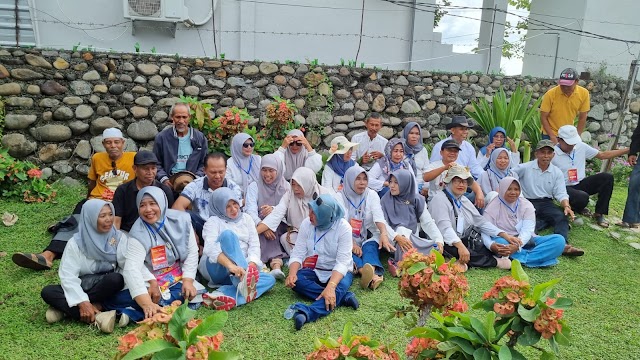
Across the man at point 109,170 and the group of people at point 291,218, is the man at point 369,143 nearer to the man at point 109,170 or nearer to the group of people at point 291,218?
the group of people at point 291,218

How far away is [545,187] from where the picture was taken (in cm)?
488

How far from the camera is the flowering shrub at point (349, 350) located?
1.51 metres

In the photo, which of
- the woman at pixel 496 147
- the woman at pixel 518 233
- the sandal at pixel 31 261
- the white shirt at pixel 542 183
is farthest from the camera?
the woman at pixel 496 147

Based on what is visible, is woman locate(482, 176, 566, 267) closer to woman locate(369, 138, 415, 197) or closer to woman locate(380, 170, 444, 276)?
woman locate(380, 170, 444, 276)

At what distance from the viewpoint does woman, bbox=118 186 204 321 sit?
2900mm

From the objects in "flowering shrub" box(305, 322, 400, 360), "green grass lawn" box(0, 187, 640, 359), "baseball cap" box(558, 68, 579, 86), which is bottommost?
"green grass lawn" box(0, 187, 640, 359)

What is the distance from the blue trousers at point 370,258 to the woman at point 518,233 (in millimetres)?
Result: 1103

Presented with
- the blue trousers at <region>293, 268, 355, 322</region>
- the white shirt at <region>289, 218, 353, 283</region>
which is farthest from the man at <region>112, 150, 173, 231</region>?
the blue trousers at <region>293, 268, 355, 322</region>

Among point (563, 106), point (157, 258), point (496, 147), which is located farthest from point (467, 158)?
point (157, 258)

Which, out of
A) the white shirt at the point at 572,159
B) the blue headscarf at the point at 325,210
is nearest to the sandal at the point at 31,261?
the blue headscarf at the point at 325,210

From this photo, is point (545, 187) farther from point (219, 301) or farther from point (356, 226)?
point (219, 301)

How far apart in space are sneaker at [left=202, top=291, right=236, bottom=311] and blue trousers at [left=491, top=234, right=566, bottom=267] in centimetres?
245

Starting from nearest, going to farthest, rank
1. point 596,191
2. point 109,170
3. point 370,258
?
1. point 370,258
2. point 109,170
3. point 596,191

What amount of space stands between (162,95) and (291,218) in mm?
2529
